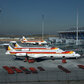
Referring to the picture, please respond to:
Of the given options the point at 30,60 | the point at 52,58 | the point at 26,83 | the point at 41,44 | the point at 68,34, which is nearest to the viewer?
the point at 26,83

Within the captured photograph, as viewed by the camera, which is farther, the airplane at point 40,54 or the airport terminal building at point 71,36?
the airport terminal building at point 71,36

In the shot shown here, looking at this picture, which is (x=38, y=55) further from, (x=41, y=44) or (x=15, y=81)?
(x=41, y=44)

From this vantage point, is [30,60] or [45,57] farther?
[45,57]

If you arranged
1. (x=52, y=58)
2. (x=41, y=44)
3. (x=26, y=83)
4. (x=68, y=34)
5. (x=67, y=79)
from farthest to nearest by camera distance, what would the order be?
(x=68, y=34), (x=41, y=44), (x=52, y=58), (x=67, y=79), (x=26, y=83)

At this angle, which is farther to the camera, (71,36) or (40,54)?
(71,36)

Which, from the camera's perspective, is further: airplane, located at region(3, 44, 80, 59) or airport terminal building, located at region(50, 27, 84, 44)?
airport terminal building, located at region(50, 27, 84, 44)

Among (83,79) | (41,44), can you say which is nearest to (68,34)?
(41,44)

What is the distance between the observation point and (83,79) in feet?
76.1

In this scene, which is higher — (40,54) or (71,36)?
(71,36)

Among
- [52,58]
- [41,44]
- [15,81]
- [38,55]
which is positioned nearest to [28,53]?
[38,55]

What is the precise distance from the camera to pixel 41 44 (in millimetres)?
105188

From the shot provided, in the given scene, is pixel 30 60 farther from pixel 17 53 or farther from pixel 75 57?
pixel 75 57

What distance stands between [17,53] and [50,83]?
2479cm

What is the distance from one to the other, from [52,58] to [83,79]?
23.7m
